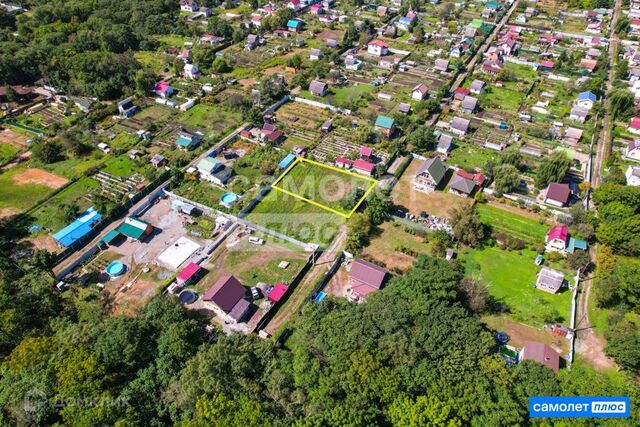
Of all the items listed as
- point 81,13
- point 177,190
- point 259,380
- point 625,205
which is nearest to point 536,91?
point 625,205

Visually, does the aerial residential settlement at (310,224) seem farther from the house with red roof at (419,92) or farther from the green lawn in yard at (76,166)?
the green lawn in yard at (76,166)

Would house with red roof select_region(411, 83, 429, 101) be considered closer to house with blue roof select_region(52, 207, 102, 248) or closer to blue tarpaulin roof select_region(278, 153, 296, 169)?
blue tarpaulin roof select_region(278, 153, 296, 169)

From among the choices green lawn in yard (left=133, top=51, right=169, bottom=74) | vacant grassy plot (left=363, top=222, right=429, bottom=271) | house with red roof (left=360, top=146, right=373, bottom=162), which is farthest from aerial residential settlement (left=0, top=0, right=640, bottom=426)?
house with red roof (left=360, top=146, right=373, bottom=162)

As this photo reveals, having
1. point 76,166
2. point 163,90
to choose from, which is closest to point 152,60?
point 163,90

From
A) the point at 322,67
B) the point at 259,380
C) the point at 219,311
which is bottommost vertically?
the point at 219,311

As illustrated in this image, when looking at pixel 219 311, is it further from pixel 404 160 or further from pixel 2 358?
pixel 404 160

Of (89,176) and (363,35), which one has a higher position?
(363,35)

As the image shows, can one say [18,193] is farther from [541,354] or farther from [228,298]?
[541,354]

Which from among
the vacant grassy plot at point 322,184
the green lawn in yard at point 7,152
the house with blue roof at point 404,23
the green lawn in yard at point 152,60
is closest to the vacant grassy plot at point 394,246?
the vacant grassy plot at point 322,184
